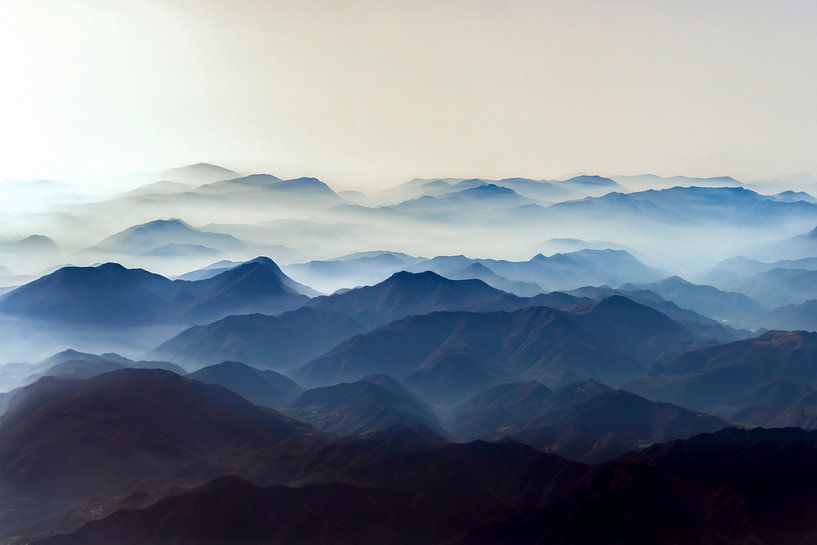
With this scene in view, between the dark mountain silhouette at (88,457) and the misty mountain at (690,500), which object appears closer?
the misty mountain at (690,500)

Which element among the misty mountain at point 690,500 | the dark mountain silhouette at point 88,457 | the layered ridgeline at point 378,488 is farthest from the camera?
the dark mountain silhouette at point 88,457

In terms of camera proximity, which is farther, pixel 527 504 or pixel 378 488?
pixel 527 504

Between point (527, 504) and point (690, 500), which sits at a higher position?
point (690, 500)

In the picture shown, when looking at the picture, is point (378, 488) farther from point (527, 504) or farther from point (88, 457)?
point (88, 457)

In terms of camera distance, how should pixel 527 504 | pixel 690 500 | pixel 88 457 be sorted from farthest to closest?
pixel 88 457, pixel 527 504, pixel 690 500

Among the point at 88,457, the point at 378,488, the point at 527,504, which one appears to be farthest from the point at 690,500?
the point at 88,457

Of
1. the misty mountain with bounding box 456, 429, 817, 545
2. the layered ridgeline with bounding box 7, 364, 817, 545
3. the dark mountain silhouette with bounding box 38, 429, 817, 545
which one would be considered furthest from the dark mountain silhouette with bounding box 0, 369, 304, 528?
the misty mountain with bounding box 456, 429, 817, 545

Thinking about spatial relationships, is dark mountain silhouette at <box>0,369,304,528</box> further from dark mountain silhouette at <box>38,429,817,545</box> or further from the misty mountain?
the misty mountain

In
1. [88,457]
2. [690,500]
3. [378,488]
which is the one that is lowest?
[690,500]

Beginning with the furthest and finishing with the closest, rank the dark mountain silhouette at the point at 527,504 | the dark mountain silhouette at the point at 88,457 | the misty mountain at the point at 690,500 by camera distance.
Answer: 1. the dark mountain silhouette at the point at 88,457
2. the dark mountain silhouette at the point at 527,504
3. the misty mountain at the point at 690,500

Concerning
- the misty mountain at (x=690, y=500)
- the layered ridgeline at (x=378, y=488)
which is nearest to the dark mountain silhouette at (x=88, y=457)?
the layered ridgeline at (x=378, y=488)

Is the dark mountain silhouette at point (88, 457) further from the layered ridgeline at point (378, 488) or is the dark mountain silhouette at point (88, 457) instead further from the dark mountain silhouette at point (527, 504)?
the dark mountain silhouette at point (527, 504)

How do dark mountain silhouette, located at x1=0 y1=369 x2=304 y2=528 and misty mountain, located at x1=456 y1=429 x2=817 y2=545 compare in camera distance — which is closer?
misty mountain, located at x1=456 y1=429 x2=817 y2=545
